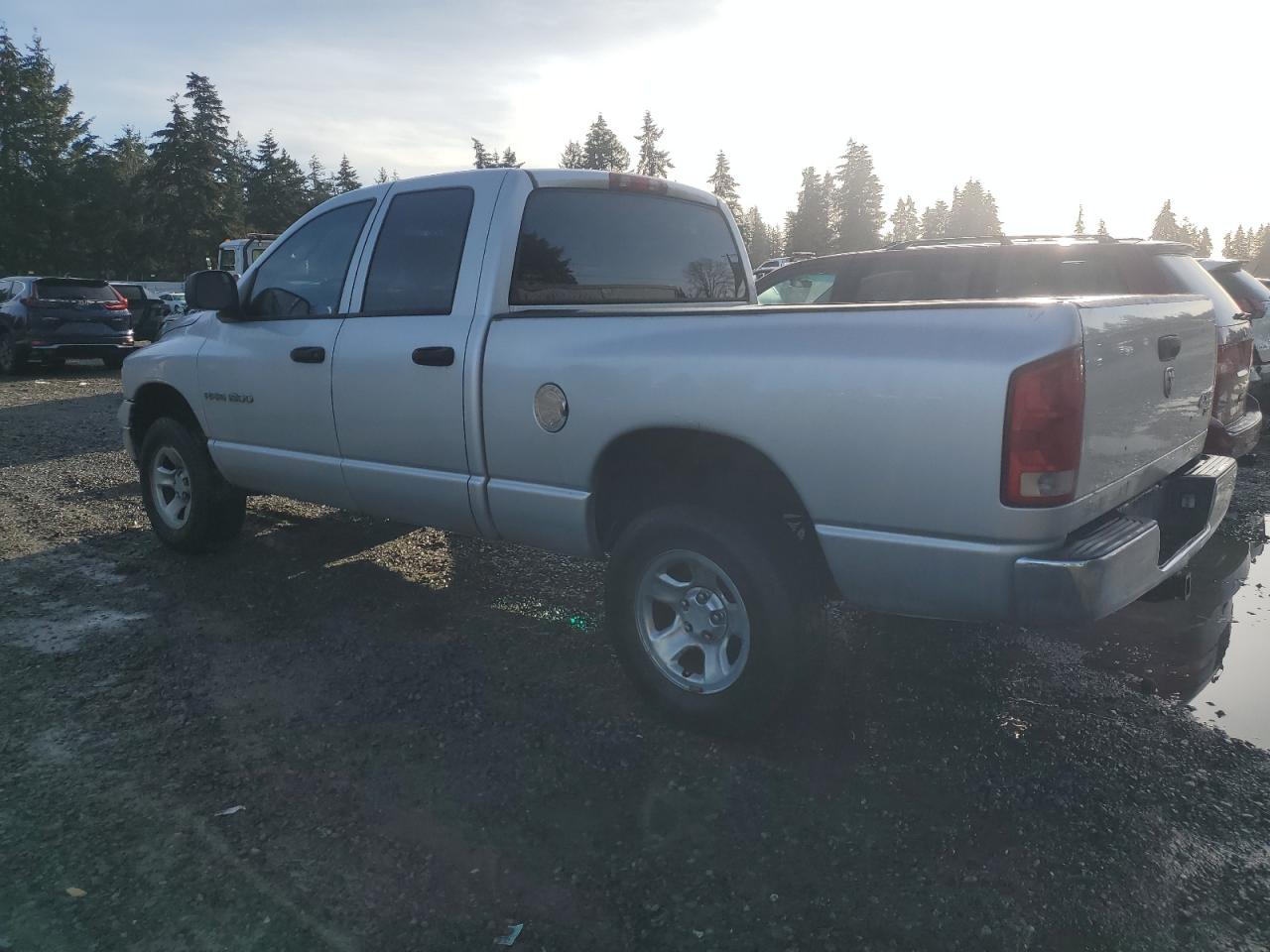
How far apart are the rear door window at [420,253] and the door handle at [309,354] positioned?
0.31 m

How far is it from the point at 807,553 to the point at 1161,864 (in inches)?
54.6

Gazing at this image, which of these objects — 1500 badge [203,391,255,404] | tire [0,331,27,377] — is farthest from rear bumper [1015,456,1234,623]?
tire [0,331,27,377]

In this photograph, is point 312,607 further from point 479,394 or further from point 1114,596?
point 1114,596

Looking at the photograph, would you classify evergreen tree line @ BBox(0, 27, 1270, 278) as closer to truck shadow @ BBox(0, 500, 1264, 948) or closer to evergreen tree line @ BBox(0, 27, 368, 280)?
evergreen tree line @ BBox(0, 27, 368, 280)

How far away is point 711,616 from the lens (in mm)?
3264

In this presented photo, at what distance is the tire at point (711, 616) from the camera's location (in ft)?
9.98

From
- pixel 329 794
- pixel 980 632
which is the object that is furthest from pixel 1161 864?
pixel 329 794

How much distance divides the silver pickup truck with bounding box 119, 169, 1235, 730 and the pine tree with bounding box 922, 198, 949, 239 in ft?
339

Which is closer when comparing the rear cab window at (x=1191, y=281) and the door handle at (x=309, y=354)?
the door handle at (x=309, y=354)

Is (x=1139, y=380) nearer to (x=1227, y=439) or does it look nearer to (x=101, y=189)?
(x=1227, y=439)

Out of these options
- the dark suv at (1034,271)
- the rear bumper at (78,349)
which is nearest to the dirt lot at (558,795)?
the dark suv at (1034,271)

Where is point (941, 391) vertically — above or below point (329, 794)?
above

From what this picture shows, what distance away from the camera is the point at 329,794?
2975 mm

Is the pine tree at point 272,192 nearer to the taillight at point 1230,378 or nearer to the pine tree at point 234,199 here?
the pine tree at point 234,199
